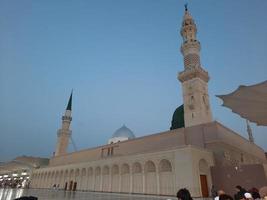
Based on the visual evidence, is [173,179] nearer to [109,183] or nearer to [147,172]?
[147,172]

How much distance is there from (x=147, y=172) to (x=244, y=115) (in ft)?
40.6

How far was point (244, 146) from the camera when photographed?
2398cm

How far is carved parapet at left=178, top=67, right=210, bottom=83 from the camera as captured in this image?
25253 mm

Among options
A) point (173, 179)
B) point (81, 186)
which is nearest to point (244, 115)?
point (173, 179)

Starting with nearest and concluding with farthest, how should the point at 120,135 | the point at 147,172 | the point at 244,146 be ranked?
the point at 147,172 < the point at 244,146 < the point at 120,135

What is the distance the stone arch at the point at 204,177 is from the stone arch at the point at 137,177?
5.45m

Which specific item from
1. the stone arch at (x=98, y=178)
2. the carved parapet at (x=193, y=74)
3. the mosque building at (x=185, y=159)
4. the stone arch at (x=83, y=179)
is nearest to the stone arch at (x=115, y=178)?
the mosque building at (x=185, y=159)

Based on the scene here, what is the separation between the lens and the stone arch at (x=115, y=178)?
21.1 meters

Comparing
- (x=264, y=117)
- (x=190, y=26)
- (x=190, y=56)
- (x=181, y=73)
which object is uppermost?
(x=190, y=26)

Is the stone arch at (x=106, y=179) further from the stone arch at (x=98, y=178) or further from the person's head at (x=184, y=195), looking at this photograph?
the person's head at (x=184, y=195)

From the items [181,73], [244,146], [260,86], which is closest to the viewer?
[260,86]

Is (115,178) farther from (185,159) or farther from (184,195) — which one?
(184,195)

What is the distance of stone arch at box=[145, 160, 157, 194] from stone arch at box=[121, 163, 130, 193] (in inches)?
94.9

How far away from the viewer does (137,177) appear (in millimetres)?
19391
